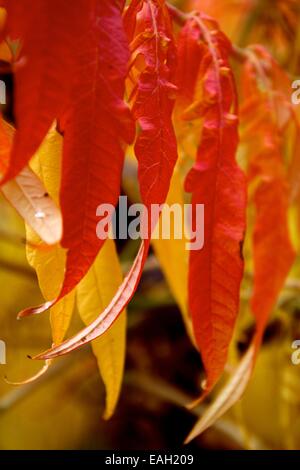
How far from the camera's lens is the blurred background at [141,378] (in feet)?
3.04

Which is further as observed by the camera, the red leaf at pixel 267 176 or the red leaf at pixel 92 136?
the red leaf at pixel 267 176

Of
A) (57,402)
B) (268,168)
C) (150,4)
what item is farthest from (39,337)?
(150,4)

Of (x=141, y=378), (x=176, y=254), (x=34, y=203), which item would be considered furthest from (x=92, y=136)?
(x=141, y=378)

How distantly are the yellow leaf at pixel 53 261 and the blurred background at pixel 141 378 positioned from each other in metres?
0.57

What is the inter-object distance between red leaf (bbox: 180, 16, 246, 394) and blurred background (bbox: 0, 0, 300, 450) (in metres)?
0.54

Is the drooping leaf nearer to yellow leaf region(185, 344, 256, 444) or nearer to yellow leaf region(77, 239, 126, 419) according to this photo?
yellow leaf region(77, 239, 126, 419)

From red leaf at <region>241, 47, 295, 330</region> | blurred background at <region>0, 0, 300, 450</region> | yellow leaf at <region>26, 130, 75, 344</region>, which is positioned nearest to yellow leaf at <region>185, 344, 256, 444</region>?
red leaf at <region>241, 47, 295, 330</region>

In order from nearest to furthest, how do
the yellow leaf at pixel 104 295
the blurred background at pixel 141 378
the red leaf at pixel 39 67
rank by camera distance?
1. the red leaf at pixel 39 67
2. the yellow leaf at pixel 104 295
3. the blurred background at pixel 141 378

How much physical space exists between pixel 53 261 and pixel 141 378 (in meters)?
0.67

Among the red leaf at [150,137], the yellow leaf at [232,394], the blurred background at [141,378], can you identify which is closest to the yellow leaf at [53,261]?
the red leaf at [150,137]

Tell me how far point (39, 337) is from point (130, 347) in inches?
5.1

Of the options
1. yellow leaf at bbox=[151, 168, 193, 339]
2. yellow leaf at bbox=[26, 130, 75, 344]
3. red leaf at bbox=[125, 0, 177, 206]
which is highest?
red leaf at bbox=[125, 0, 177, 206]

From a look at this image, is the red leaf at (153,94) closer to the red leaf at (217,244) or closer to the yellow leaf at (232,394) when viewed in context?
the red leaf at (217,244)

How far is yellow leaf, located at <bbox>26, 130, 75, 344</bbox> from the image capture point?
0.97 feet
